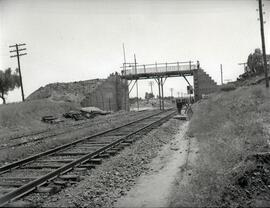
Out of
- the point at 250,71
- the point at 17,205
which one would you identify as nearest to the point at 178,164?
the point at 17,205

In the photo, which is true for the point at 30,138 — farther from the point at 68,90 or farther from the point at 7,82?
the point at 7,82

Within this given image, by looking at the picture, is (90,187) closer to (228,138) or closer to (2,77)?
(228,138)

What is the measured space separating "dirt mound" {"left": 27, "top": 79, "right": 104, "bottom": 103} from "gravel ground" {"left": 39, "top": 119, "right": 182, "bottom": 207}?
1297 inches

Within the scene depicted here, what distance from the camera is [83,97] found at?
44.1 meters

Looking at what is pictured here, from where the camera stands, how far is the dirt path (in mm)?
6480

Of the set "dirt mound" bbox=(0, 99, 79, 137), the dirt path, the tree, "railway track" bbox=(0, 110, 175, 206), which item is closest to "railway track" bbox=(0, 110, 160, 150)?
"railway track" bbox=(0, 110, 175, 206)

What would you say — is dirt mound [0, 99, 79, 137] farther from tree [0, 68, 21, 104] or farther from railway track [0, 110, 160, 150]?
tree [0, 68, 21, 104]

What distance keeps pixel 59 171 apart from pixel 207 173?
11.9ft

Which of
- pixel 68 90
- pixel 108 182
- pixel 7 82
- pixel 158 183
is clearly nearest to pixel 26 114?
pixel 68 90

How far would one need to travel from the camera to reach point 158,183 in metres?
7.82

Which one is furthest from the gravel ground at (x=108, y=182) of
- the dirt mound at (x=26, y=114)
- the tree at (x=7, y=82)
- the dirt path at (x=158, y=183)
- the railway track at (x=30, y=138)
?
the tree at (x=7, y=82)

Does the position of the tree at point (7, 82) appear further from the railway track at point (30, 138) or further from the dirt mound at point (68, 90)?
the railway track at point (30, 138)

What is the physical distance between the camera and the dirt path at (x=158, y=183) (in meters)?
6.48

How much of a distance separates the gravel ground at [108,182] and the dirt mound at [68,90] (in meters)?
32.9
